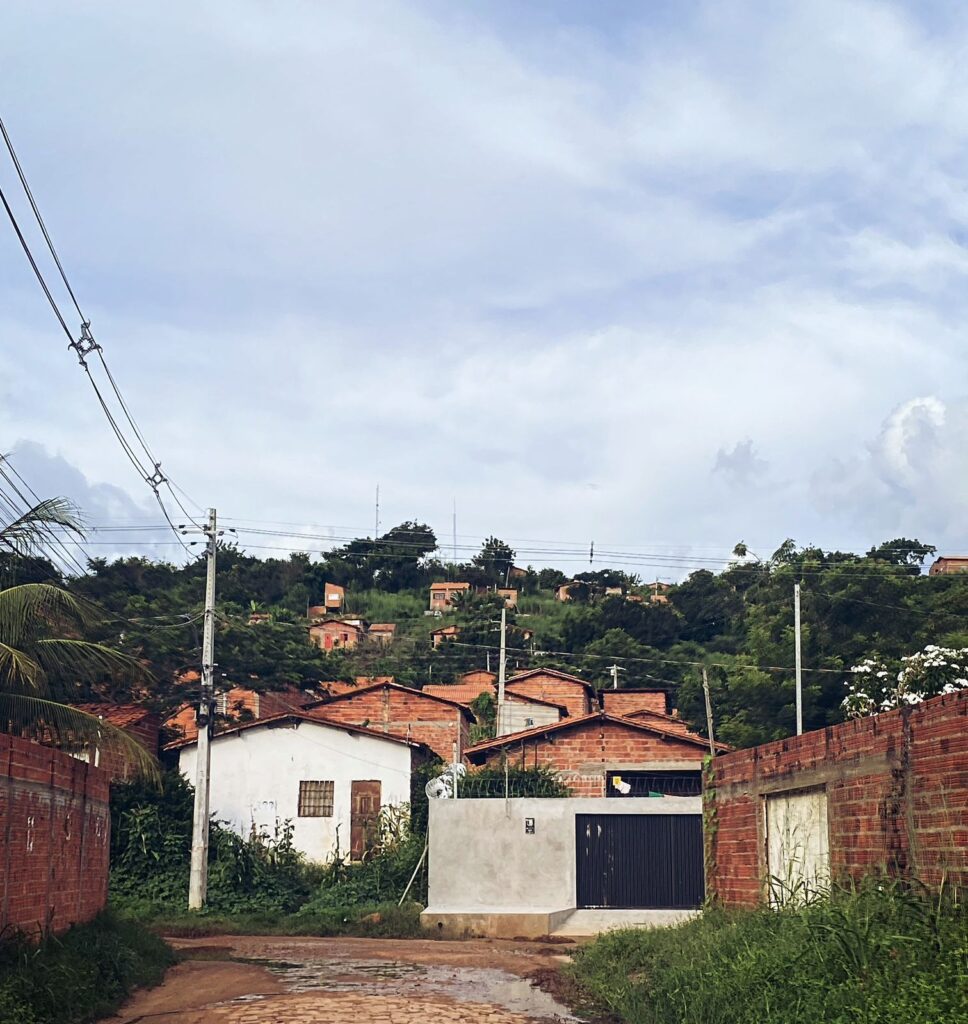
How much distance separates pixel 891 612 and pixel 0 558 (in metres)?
39.7

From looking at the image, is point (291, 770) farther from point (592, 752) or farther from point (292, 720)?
point (592, 752)

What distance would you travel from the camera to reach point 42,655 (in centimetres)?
1850

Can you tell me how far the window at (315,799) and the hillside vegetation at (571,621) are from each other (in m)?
3.88

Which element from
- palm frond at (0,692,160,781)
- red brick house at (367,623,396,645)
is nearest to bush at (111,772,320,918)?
palm frond at (0,692,160,781)

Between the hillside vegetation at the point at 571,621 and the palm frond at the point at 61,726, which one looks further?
the hillside vegetation at the point at 571,621

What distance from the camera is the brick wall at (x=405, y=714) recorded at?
42.3 meters

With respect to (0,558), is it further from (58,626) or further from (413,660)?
(413,660)

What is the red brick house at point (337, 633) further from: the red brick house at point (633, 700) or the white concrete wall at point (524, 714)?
the white concrete wall at point (524, 714)

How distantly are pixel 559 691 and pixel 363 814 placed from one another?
20001mm

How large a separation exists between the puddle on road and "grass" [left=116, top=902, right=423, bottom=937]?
17.1ft

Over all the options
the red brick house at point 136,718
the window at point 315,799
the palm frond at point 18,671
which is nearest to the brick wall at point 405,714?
the red brick house at point 136,718

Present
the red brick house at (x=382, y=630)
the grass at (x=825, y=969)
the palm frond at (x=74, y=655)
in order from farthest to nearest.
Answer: the red brick house at (x=382, y=630) < the palm frond at (x=74, y=655) < the grass at (x=825, y=969)

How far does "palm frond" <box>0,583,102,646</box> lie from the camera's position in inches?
685

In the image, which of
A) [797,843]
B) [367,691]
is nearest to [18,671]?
[797,843]
